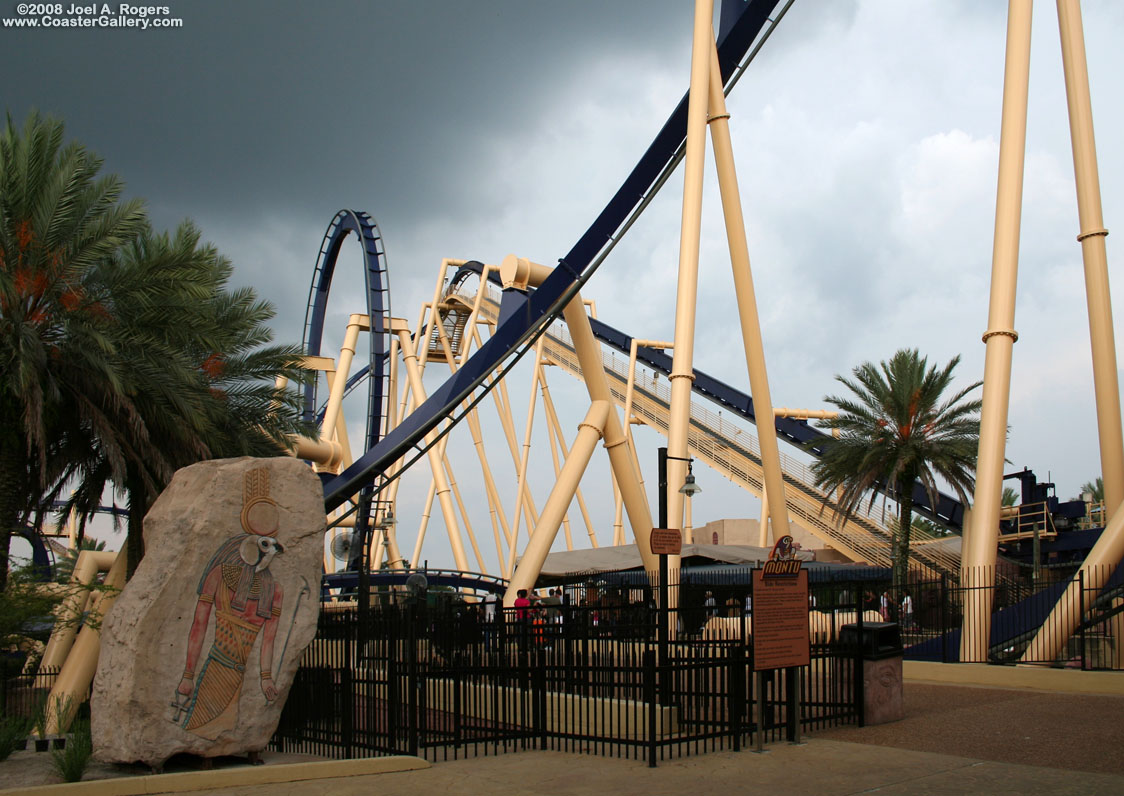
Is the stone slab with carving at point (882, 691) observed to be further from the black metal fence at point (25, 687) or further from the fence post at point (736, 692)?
the black metal fence at point (25, 687)

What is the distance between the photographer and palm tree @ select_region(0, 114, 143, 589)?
12.1m

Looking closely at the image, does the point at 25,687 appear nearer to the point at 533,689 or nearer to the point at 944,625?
the point at 533,689

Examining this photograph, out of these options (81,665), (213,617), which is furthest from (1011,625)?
(81,665)

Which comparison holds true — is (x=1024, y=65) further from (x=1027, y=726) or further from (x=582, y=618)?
(x=582, y=618)

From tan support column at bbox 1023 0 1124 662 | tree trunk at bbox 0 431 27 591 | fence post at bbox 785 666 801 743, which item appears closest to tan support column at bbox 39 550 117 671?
tree trunk at bbox 0 431 27 591

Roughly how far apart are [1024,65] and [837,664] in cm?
1064

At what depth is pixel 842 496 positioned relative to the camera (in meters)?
24.9

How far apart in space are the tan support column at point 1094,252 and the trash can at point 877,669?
6.84m

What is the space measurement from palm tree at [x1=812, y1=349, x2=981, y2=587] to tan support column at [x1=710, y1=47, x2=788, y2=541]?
7.95m

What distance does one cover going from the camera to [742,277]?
659 inches

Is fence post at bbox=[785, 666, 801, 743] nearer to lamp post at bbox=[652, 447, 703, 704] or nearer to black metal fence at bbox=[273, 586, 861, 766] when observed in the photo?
black metal fence at bbox=[273, 586, 861, 766]

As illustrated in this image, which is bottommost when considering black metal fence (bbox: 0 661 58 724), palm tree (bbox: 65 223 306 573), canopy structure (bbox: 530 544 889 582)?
black metal fence (bbox: 0 661 58 724)

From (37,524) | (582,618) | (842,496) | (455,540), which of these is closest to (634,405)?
(455,540)

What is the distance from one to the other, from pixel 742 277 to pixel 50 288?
10392 mm
